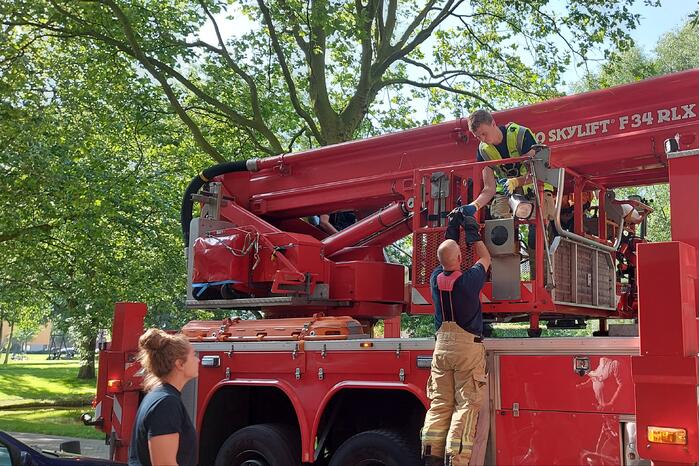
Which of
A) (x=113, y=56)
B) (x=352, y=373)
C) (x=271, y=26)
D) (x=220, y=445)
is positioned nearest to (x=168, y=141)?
(x=113, y=56)

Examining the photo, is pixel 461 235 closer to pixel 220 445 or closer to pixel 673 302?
pixel 673 302

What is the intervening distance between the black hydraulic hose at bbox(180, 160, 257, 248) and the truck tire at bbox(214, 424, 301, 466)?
2537 millimetres

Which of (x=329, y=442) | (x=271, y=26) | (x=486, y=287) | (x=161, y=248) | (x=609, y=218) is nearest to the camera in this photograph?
(x=486, y=287)

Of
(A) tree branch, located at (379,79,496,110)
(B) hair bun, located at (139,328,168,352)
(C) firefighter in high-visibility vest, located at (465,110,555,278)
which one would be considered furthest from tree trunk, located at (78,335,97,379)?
(B) hair bun, located at (139,328,168,352)

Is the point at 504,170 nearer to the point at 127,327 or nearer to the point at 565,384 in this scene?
the point at 565,384

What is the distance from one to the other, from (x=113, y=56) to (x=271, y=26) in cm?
355

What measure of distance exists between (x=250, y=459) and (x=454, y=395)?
2.28 meters

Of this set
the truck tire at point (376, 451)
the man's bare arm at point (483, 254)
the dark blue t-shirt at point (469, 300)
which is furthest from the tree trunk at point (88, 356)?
the dark blue t-shirt at point (469, 300)

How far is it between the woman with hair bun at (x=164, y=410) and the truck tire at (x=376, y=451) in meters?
2.23

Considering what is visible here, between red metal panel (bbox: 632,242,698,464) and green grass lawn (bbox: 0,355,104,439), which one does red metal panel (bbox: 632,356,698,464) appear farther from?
green grass lawn (bbox: 0,355,104,439)

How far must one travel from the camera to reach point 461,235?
5.80 metres

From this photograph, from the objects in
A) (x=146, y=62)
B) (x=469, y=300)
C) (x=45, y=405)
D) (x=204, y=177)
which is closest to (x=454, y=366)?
(x=469, y=300)

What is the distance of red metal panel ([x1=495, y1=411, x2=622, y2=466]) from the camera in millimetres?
4516

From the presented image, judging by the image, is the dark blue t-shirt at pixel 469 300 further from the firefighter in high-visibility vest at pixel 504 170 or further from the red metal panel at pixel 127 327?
the red metal panel at pixel 127 327
